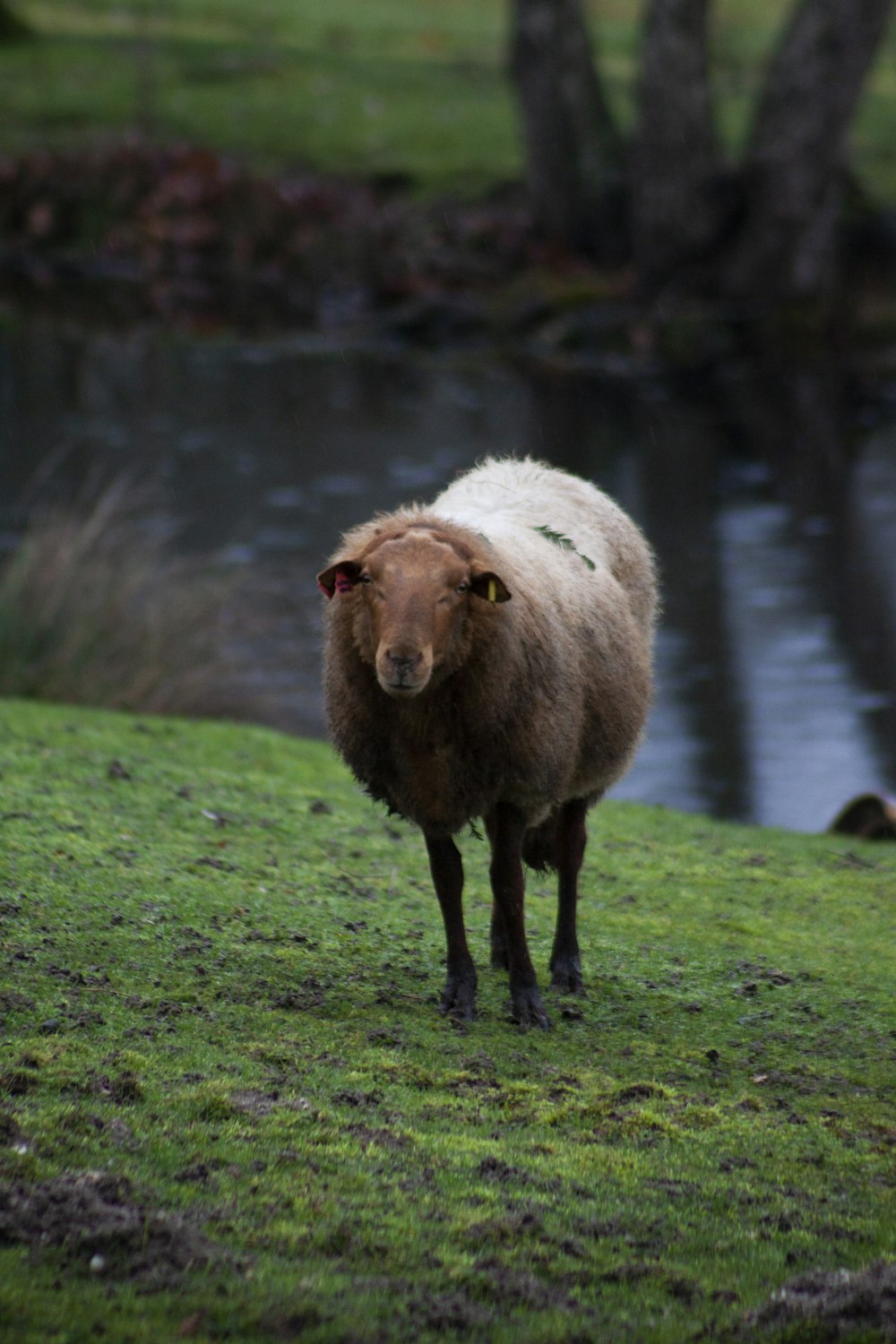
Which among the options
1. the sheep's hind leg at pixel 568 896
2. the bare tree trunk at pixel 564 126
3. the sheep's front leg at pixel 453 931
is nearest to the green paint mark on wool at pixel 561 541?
the sheep's hind leg at pixel 568 896

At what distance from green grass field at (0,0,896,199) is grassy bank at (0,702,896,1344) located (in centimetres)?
2931

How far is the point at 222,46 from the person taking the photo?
149 ft

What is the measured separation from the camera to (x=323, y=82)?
4288cm

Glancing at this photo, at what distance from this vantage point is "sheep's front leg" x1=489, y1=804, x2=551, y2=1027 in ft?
19.4

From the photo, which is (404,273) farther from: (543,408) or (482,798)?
(482,798)

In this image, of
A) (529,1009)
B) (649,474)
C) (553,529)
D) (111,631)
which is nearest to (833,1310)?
(529,1009)

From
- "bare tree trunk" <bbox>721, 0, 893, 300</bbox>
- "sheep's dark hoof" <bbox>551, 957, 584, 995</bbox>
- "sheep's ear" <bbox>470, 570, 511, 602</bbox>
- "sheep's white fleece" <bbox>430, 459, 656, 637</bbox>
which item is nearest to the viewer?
"sheep's ear" <bbox>470, 570, 511, 602</bbox>

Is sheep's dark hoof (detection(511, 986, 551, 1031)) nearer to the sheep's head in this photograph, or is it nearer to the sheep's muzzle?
the sheep's head

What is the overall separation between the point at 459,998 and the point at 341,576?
5.02ft

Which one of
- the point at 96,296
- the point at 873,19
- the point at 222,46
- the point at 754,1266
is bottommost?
the point at 754,1266

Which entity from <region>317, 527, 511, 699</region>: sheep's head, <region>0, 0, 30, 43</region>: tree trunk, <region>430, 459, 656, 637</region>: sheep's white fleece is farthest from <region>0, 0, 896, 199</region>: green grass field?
<region>317, 527, 511, 699</region>: sheep's head

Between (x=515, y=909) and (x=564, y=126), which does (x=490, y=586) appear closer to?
(x=515, y=909)

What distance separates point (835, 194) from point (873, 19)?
12.3ft

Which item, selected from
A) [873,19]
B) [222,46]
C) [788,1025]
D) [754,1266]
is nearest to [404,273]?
[873,19]
